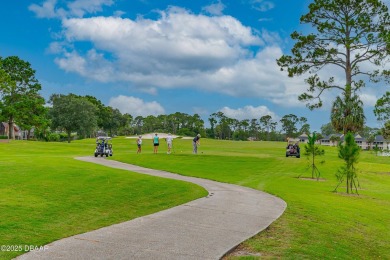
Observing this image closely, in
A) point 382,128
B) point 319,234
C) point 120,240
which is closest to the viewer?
point 120,240

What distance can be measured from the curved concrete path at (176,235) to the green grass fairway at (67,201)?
0.57m

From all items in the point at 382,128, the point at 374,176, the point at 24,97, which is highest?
the point at 24,97

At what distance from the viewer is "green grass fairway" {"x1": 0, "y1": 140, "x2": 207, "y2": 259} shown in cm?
777

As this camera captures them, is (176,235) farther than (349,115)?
No

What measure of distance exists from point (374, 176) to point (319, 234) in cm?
2366

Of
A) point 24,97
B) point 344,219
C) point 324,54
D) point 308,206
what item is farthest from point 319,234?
point 24,97

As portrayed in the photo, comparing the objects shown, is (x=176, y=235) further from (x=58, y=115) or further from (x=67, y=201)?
(x=58, y=115)

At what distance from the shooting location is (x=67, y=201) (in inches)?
438

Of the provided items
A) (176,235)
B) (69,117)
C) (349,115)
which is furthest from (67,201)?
(69,117)

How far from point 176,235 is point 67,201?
15.2 feet

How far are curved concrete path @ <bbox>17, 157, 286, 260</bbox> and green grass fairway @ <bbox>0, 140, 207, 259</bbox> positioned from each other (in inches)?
22.5

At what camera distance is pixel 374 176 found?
98.5 ft

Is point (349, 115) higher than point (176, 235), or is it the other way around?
point (349, 115)

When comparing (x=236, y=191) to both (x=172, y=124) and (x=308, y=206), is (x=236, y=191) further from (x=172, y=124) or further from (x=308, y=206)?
(x=172, y=124)
